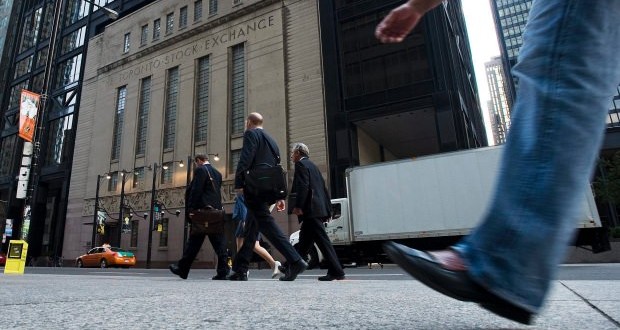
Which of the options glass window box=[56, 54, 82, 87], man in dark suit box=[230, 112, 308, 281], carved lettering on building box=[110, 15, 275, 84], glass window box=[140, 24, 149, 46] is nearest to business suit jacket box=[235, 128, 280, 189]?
man in dark suit box=[230, 112, 308, 281]

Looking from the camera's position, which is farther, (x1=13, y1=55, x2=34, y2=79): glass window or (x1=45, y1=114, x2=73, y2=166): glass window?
(x1=13, y1=55, x2=34, y2=79): glass window

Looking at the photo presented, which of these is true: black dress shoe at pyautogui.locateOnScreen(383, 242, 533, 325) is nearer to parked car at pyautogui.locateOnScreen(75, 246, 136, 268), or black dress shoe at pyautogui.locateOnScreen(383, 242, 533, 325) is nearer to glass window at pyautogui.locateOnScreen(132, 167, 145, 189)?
parked car at pyautogui.locateOnScreen(75, 246, 136, 268)

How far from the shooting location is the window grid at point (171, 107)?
2744 cm

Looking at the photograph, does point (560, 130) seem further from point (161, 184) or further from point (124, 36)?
point (124, 36)

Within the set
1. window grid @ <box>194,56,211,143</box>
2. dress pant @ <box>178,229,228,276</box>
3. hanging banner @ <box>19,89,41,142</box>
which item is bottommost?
dress pant @ <box>178,229,228,276</box>

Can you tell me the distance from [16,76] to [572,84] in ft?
179

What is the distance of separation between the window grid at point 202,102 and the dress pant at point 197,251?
70.2 feet

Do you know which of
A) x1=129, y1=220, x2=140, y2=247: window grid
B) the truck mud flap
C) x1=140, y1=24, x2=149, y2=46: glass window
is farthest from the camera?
x1=140, y1=24, x2=149, y2=46: glass window

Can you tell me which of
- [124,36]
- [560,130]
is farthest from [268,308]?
[124,36]

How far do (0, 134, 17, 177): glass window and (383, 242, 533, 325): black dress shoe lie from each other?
46.2 m

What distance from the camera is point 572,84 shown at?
3.14ft

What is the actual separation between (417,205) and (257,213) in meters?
8.73

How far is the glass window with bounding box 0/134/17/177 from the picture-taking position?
38031mm

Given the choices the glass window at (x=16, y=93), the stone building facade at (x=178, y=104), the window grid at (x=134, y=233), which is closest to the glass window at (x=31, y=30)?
the glass window at (x=16, y=93)
